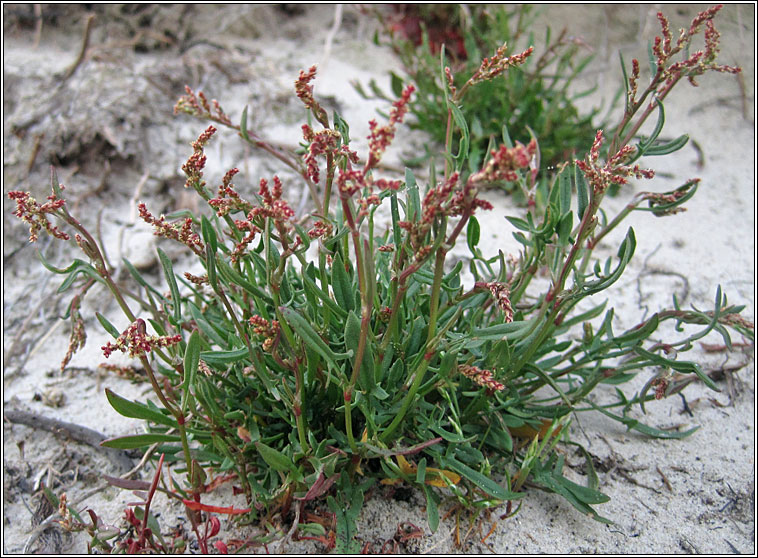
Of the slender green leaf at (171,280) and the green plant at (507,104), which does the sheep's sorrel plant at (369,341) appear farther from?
the green plant at (507,104)

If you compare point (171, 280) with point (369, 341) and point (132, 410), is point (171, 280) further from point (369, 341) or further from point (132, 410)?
point (369, 341)

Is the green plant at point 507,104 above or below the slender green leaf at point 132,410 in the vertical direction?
above

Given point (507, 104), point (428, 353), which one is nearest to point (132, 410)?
point (428, 353)

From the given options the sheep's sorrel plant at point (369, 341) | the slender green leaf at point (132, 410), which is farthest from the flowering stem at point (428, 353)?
the slender green leaf at point (132, 410)

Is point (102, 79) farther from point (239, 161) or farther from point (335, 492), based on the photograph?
point (335, 492)

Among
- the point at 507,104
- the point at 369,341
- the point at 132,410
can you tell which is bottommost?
the point at 132,410

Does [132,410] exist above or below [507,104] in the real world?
below

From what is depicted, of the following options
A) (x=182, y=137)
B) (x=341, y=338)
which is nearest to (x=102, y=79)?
(x=182, y=137)

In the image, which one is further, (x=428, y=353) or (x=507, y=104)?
(x=507, y=104)

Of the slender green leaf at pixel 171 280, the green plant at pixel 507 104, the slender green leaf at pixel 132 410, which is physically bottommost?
the slender green leaf at pixel 132 410
